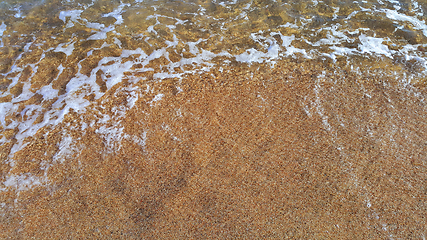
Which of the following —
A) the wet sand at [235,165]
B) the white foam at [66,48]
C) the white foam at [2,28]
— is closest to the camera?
the wet sand at [235,165]

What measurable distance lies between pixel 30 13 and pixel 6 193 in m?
5.26

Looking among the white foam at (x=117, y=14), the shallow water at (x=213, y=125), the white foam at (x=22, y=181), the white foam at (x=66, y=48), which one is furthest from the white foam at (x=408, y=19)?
the white foam at (x=22, y=181)

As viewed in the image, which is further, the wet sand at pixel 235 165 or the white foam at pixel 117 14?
the white foam at pixel 117 14

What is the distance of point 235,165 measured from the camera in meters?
3.31

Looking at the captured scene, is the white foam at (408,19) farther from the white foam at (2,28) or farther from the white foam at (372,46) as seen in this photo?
Answer: the white foam at (2,28)

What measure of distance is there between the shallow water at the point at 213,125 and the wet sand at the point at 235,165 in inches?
0.8

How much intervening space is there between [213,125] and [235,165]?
0.78 meters

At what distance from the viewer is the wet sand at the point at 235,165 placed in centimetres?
281

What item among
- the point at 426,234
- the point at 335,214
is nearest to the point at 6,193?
the point at 335,214

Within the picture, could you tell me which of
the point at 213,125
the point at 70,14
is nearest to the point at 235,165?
the point at 213,125

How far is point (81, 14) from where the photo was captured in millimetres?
6512

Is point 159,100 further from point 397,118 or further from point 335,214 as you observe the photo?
point 397,118

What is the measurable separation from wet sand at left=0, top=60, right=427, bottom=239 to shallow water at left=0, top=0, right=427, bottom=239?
2 centimetres

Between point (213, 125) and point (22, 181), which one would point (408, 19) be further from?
point (22, 181)
